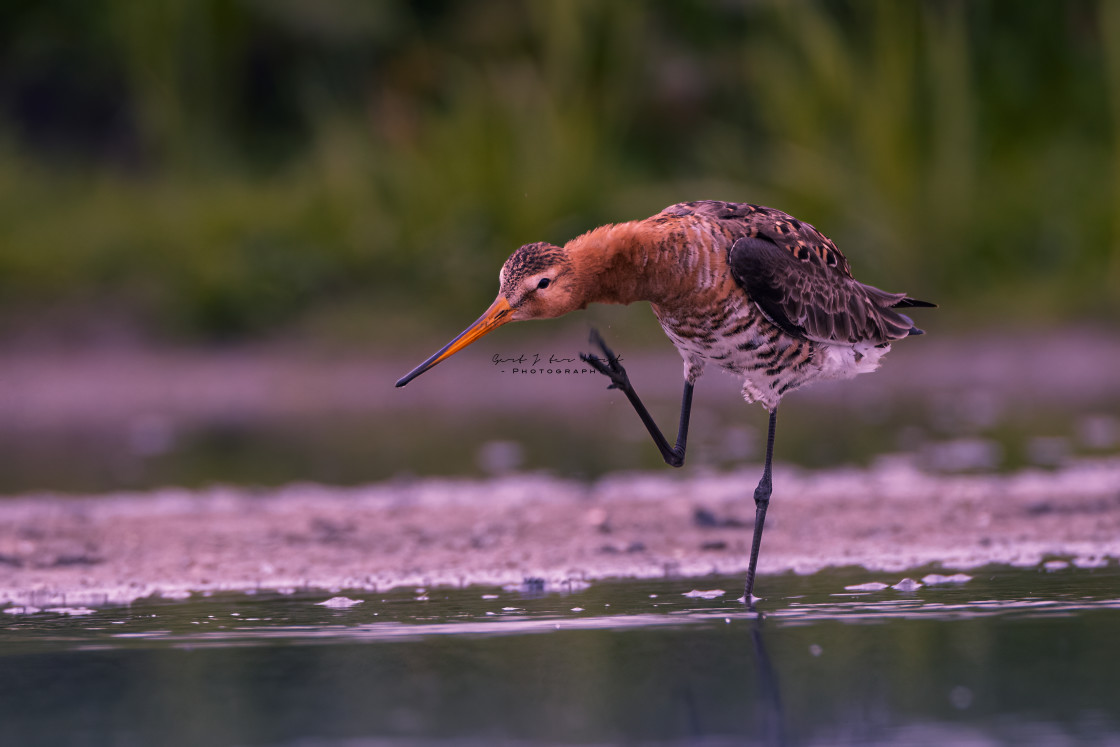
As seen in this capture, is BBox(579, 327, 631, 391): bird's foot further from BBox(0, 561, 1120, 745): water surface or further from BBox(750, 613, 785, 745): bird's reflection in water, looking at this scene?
BBox(750, 613, 785, 745): bird's reflection in water

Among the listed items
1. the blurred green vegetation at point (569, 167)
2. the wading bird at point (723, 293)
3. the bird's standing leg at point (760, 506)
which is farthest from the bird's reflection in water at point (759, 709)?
the blurred green vegetation at point (569, 167)

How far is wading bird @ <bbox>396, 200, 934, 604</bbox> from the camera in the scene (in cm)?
532

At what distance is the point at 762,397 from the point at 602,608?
141 cm

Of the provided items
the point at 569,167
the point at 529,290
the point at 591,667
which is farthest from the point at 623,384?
the point at 569,167

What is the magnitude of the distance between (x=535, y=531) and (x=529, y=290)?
1771 millimetres

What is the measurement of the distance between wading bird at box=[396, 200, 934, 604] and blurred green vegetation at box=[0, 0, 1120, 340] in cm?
713

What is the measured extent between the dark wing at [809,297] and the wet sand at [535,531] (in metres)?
0.84

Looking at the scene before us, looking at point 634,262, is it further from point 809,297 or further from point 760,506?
point 760,506

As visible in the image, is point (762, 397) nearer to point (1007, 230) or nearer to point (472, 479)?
point (472, 479)

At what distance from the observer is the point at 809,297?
5891mm

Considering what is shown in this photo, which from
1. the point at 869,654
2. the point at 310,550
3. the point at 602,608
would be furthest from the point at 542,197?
the point at 869,654

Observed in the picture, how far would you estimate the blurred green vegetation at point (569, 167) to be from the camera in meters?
13.3

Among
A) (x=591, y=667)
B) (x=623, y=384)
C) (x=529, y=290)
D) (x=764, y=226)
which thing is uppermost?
(x=764, y=226)

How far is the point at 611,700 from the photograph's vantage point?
12.6ft
